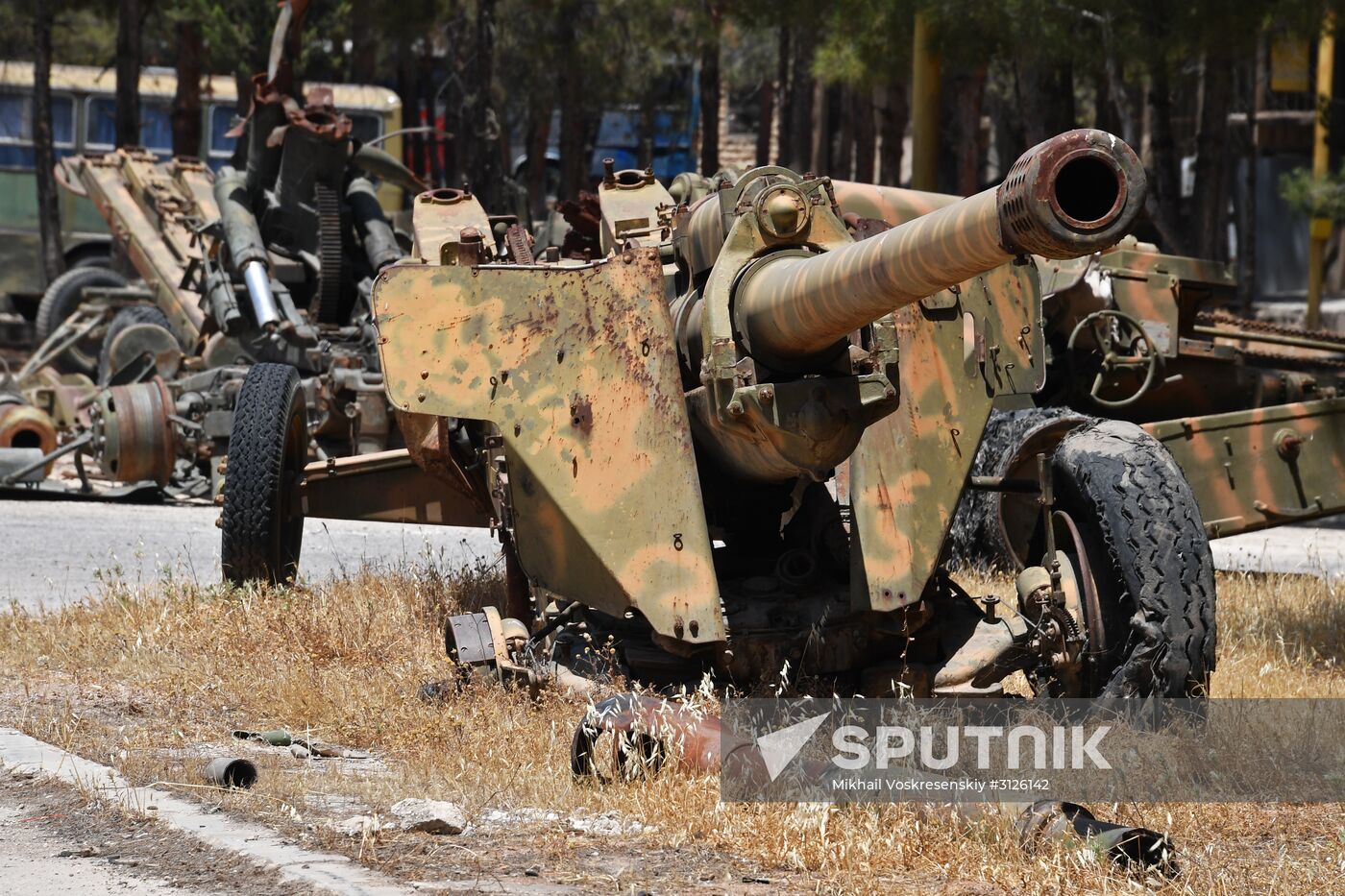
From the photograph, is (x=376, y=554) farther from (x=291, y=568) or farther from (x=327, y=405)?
(x=291, y=568)

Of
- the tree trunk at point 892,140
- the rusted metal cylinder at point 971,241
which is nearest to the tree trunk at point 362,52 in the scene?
the tree trunk at point 892,140

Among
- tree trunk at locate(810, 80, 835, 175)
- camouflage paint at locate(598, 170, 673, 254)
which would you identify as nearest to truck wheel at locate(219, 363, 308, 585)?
camouflage paint at locate(598, 170, 673, 254)

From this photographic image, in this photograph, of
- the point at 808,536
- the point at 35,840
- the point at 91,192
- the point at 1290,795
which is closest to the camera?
the point at 35,840

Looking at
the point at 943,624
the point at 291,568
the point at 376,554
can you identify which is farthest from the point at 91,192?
the point at 943,624

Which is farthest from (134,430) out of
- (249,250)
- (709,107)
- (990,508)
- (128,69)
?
(709,107)

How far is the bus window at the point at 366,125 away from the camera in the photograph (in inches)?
887

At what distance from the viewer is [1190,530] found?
570 centimetres

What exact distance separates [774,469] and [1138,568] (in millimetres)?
1113

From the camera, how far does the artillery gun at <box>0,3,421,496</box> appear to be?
1161 cm

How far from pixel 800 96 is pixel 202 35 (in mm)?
7940

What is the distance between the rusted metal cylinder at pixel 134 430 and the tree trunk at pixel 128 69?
9.00 metres

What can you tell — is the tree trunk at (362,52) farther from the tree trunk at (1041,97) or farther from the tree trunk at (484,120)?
the tree trunk at (1041,97)

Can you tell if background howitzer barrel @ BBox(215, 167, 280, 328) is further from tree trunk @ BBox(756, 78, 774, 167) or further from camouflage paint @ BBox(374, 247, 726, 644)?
tree trunk @ BBox(756, 78, 774, 167)

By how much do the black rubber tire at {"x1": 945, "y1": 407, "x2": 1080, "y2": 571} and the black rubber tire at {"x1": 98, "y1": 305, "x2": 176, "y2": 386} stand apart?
7.39m
